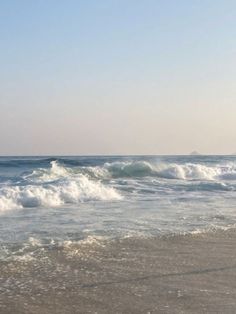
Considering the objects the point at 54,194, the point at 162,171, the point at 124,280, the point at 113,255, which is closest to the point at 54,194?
the point at 54,194

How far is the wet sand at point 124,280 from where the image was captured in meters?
5.06

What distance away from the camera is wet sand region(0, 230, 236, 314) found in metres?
5.06

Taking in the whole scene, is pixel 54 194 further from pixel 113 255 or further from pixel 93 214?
pixel 113 255

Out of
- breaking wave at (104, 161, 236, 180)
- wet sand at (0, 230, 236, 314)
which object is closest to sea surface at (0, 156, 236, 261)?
wet sand at (0, 230, 236, 314)

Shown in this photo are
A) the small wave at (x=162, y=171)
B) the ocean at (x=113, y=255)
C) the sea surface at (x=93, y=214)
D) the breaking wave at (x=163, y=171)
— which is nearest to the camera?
the ocean at (x=113, y=255)

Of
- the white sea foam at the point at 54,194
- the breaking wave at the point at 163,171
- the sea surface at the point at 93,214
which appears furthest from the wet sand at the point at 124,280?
the breaking wave at the point at 163,171

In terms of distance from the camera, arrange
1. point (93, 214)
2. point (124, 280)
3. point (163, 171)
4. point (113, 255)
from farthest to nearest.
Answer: point (163, 171) < point (93, 214) < point (113, 255) < point (124, 280)

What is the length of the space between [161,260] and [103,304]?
6.85 feet

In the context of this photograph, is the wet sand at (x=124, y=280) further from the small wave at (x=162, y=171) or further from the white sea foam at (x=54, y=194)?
the small wave at (x=162, y=171)

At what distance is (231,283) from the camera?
19.1 ft

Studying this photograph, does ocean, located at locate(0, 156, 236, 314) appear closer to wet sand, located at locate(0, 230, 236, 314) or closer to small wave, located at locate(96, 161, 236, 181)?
wet sand, located at locate(0, 230, 236, 314)

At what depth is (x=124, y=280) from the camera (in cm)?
596

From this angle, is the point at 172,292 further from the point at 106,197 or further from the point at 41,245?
the point at 106,197

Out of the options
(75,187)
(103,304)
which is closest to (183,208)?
(75,187)
